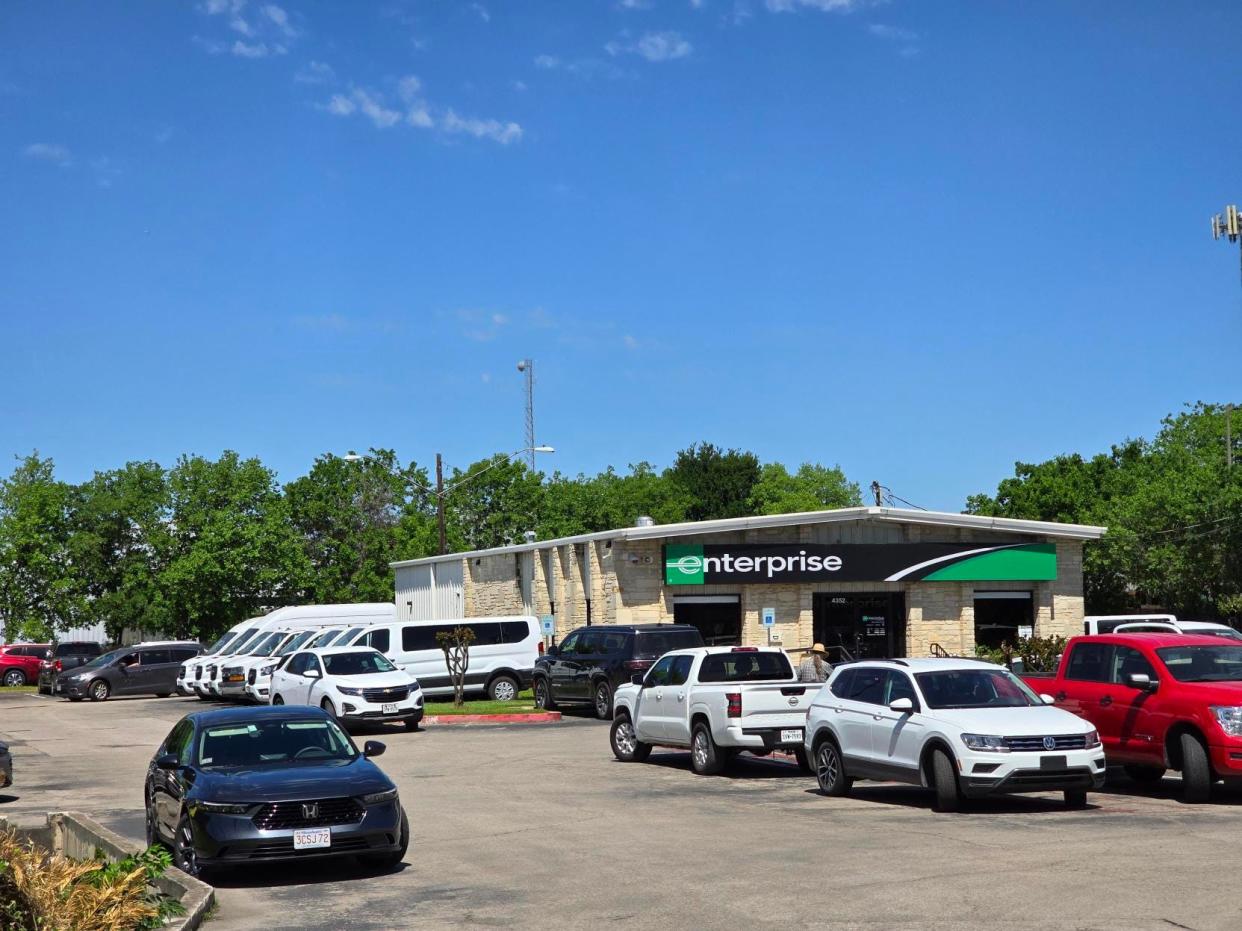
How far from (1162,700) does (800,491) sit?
10318 centimetres

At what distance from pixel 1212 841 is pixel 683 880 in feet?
16.5

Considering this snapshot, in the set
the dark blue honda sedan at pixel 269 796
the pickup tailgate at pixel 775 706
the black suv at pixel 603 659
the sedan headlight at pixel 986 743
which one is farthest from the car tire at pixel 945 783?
the black suv at pixel 603 659

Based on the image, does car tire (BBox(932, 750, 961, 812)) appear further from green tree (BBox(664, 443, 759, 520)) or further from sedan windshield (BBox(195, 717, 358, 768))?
green tree (BBox(664, 443, 759, 520))

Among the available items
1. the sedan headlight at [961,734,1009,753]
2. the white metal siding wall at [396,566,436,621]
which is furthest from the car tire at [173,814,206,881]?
the white metal siding wall at [396,566,436,621]

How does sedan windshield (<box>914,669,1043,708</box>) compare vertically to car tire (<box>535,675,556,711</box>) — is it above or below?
above

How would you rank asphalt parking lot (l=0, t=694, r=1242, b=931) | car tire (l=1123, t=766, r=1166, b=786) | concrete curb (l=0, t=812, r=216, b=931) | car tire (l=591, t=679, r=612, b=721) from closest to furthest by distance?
concrete curb (l=0, t=812, r=216, b=931)
asphalt parking lot (l=0, t=694, r=1242, b=931)
car tire (l=1123, t=766, r=1166, b=786)
car tire (l=591, t=679, r=612, b=721)

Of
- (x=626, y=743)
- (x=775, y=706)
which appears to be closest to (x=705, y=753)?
(x=775, y=706)

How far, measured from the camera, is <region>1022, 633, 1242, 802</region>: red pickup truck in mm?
16125

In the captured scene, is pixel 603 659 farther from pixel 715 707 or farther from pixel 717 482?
pixel 717 482

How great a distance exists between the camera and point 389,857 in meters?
12.5

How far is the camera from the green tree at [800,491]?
11100cm

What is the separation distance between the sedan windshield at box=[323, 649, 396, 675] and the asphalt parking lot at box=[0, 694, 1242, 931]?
8.69 meters

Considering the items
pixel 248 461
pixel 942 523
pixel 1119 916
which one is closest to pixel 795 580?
pixel 942 523

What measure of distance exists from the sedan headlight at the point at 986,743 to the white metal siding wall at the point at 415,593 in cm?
4341
